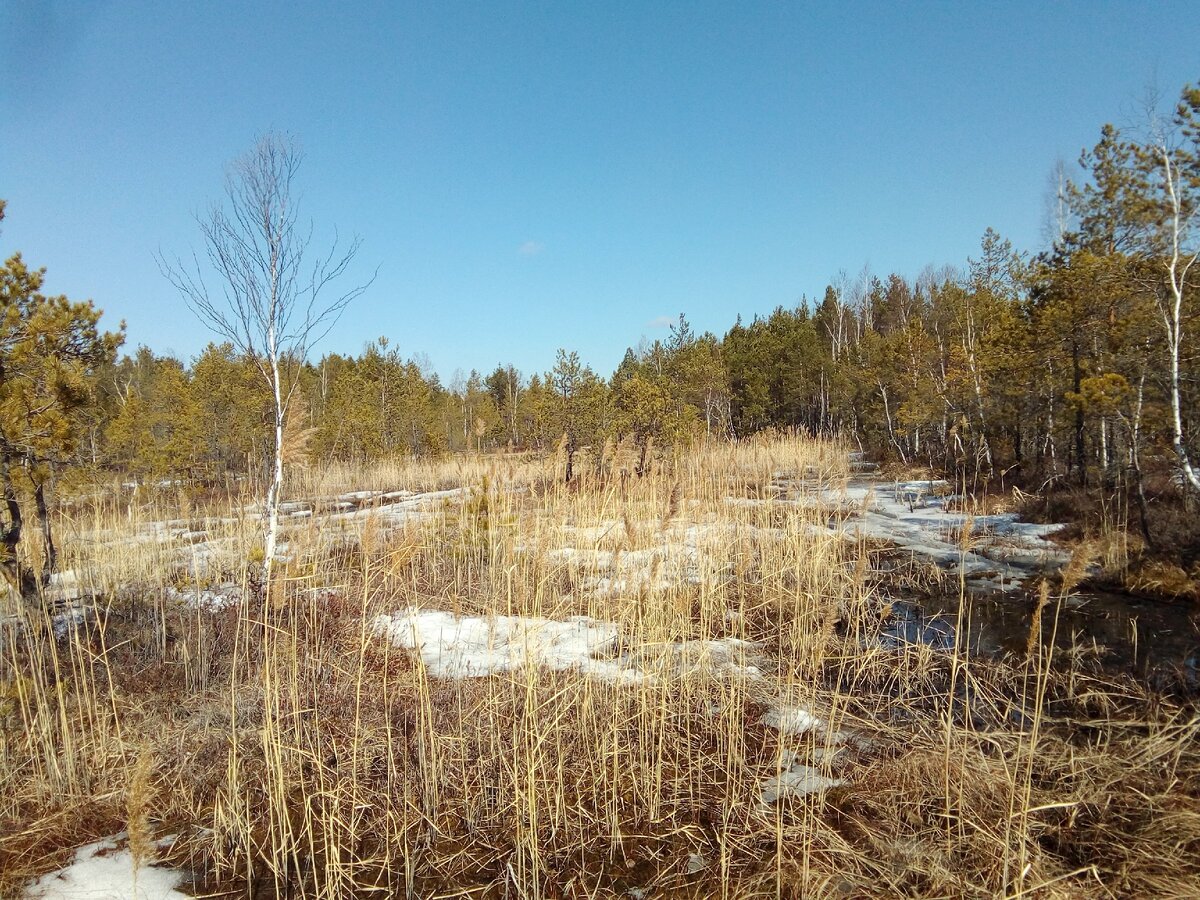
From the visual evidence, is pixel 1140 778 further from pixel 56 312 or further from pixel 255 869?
pixel 56 312

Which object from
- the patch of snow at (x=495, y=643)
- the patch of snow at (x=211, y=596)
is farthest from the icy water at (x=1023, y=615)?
the patch of snow at (x=211, y=596)

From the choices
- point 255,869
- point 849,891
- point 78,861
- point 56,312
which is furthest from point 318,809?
point 56,312

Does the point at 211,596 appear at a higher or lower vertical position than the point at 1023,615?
higher

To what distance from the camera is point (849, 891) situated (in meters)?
2.23

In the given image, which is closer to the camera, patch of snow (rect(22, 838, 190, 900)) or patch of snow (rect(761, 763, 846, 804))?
patch of snow (rect(22, 838, 190, 900))

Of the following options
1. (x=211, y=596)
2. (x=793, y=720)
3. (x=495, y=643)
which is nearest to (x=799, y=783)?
(x=793, y=720)

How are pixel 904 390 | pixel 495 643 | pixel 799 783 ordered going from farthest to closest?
pixel 904 390
pixel 495 643
pixel 799 783

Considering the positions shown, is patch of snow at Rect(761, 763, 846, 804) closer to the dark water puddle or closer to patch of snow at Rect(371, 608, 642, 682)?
patch of snow at Rect(371, 608, 642, 682)

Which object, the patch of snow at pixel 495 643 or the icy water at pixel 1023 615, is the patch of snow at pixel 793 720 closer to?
the patch of snow at pixel 495 643

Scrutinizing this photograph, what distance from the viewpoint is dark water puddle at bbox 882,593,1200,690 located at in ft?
14.5

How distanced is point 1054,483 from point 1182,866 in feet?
37.1

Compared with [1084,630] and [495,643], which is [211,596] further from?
[1084,630]

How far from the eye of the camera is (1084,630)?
5.24 meters

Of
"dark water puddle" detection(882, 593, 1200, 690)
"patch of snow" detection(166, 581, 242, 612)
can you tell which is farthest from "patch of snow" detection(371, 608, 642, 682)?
"dark water puddle" detection(882, 593, 1200, 690)
